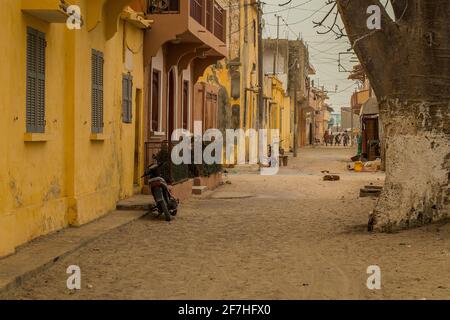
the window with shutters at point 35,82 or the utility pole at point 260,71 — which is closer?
the window with shutters at point 35,82

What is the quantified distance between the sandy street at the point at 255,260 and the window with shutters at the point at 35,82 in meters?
1.77

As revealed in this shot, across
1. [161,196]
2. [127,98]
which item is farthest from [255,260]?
[127,98]

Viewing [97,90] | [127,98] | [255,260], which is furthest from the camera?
[127,98]

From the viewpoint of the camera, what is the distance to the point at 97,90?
42.3ft

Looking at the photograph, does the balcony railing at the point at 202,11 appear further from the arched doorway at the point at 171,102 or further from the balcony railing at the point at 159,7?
the arched doorway at the point at 171,102

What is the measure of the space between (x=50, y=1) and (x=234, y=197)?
9.39 m

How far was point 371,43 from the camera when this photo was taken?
10992 mm

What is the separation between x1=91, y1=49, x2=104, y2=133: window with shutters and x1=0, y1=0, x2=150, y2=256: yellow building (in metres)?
0.02

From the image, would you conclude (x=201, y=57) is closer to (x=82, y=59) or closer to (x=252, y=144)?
(x=82, y=59)

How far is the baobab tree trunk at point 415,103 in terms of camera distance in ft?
35.6

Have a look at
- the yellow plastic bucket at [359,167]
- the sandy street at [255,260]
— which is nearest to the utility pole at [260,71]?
the yellow plastic bucket at [359,167]

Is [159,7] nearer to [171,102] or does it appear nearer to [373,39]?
[171,102]

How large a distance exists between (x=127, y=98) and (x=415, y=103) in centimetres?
645

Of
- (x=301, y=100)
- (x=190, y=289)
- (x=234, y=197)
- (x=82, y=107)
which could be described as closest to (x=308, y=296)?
(x=190, y=289)
